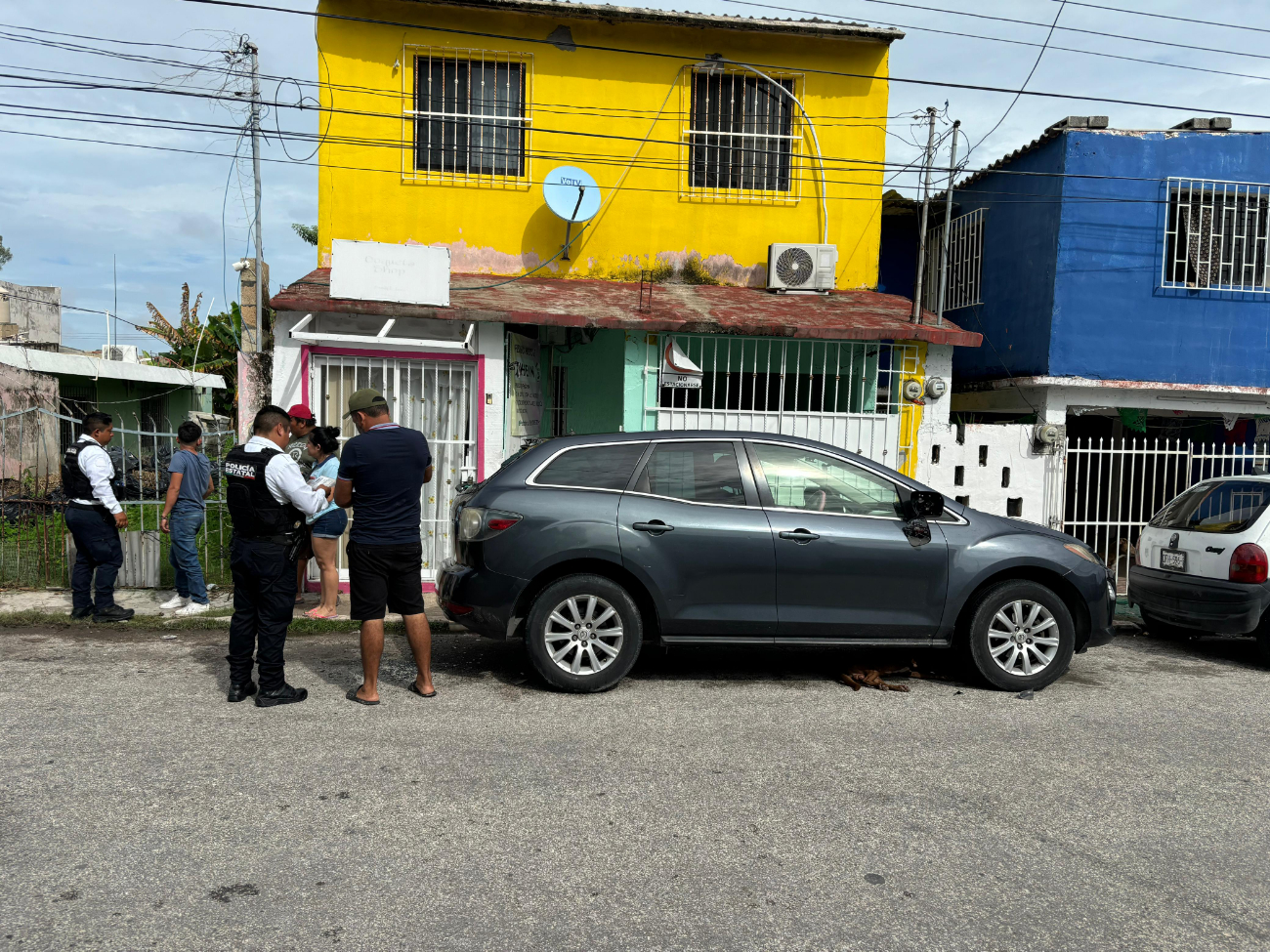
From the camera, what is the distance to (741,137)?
11633mm

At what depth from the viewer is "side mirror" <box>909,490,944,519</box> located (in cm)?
593

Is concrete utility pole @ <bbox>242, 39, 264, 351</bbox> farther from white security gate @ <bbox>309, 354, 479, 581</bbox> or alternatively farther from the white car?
the white car

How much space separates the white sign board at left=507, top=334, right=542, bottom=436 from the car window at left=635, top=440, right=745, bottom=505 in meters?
4.13

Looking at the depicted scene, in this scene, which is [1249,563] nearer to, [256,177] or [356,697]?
[356,697]

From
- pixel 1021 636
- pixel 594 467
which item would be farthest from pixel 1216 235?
pixel 594 467

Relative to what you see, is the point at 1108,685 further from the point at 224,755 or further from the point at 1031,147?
the point at 1031,147

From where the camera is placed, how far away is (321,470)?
7.95 metres

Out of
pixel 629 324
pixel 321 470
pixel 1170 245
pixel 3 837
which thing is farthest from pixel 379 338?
pixel 1170 245

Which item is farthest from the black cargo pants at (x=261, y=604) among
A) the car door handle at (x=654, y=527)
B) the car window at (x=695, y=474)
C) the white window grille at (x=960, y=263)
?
the white window grille at (x=960, y=263)

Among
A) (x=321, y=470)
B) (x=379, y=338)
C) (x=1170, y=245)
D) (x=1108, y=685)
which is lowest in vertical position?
(x=1108, y=685)

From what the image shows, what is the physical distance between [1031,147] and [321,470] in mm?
10274

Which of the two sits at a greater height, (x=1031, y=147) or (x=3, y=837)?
(x=1031, y=147)

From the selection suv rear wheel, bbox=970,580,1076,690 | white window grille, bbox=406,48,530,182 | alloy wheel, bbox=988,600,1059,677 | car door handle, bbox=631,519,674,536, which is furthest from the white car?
white window grille, bbox=406,48,530,182

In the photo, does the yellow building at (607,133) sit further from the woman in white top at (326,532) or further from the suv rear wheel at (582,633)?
the suv rear wheel at (582,633)
